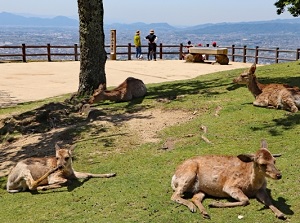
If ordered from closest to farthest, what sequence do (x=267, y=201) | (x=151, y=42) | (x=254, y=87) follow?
1. (x=267, y=201)
2. (x=254, y=87)
3. (x=151, y=42)

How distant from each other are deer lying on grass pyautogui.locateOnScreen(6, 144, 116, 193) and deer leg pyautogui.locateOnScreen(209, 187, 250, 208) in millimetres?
2444

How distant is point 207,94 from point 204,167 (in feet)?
24.1

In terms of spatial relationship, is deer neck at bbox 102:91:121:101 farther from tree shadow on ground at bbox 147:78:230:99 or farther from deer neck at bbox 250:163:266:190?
deer neck at bbox 250:163:266:190

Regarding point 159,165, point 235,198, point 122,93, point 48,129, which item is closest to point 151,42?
point 122,93

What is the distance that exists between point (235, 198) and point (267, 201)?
42 cm

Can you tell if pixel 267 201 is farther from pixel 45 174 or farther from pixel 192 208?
pixel 45 174

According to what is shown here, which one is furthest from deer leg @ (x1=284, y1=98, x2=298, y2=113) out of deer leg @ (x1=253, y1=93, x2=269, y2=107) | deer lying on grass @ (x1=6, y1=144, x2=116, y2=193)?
deer lying on grass @ (x1=6, y1=144, x2=116, y2=193)

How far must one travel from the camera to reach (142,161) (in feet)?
28.2

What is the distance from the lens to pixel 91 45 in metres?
15.1

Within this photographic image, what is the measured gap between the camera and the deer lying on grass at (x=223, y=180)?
19.9 ft

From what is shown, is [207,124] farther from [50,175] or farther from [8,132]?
[8,132]

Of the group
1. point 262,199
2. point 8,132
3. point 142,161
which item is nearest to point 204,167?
point 262,199

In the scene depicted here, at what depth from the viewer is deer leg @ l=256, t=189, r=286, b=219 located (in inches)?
222

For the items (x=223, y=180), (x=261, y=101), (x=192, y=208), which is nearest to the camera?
(x=192, y=208)
